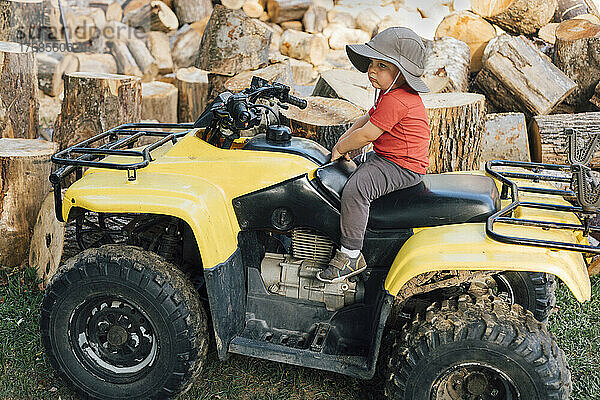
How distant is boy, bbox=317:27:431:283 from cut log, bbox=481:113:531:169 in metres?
2.70

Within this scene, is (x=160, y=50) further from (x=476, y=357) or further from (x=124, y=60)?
(x=476, y=357)

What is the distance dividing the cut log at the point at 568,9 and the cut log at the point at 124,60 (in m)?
6.41

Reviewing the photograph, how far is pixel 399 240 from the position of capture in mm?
3166

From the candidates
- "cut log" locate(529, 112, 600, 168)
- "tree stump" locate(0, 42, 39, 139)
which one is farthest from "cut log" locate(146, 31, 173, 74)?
"cut log" locate(529, 112, 600, 168)

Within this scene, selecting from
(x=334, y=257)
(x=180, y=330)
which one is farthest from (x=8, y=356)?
(x=334, y=257)

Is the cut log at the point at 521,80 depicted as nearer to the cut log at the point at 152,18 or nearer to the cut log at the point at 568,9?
the cut log at the point at 568,9

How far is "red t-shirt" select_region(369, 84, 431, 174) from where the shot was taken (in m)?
3.12

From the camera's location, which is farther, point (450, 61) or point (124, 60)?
point (124, 60)

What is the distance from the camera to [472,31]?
24.7ft

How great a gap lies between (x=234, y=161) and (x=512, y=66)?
4.05 meters

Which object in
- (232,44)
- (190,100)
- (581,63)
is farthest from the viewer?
A: (190,100)

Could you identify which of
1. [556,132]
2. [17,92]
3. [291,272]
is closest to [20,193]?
[17,92]

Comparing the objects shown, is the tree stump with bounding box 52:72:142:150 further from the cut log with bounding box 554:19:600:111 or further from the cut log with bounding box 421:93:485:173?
the cut log with bounding box 554:19:600:111

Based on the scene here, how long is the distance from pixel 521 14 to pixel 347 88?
141 inches
